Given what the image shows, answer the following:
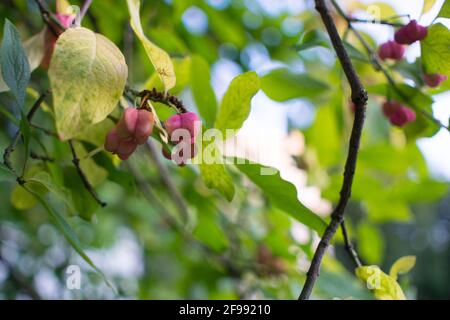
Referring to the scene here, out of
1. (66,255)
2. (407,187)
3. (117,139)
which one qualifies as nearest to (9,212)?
(66,255)

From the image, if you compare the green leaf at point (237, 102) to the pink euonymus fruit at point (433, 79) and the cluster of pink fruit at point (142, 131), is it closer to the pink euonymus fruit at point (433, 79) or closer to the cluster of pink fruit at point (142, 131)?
the cluster of pink fruit at point (142, 131)

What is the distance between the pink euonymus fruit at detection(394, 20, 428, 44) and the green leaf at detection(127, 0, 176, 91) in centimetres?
24

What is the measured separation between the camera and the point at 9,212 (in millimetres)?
1565

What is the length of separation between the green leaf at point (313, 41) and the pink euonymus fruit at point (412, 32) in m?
0.09

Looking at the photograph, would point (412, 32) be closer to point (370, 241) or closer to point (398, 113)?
point (398, 113)

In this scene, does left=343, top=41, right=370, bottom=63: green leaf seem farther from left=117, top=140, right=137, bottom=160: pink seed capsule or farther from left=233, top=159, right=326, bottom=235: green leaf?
left=117, top=140, right=137, bottom=160: pink seed capsule

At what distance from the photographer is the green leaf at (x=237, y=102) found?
515 millimetres

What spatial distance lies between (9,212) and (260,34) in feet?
2.63

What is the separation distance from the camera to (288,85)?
0.78 m

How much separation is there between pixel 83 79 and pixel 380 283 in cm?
34

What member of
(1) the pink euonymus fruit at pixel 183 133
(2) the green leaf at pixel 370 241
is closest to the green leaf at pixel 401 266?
(1) the pink euonymus fruit at pixel 183 133

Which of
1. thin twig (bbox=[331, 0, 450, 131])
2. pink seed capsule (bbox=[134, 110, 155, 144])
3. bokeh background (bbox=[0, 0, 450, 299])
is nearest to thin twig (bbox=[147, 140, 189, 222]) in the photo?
bokeh background (bbox=[0, 0, 450, 299])

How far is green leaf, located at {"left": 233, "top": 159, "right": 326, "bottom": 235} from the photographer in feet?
1.81
